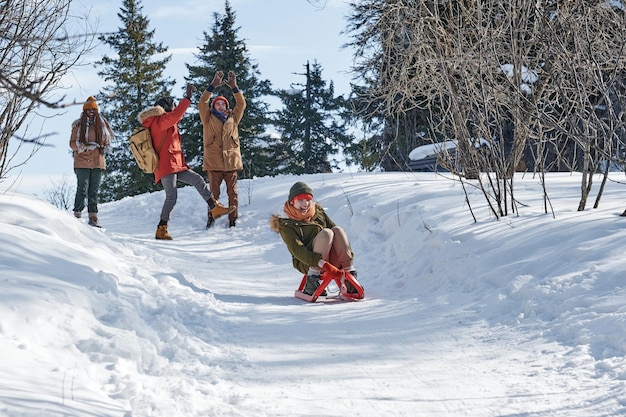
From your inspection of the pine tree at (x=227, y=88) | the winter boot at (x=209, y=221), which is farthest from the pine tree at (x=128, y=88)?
the winter boot at (x=209, y=221)

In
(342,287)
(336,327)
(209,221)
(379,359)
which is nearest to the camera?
(379,359)

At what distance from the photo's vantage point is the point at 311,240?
5.96 meters

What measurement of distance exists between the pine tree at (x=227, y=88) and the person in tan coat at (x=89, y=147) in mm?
18538

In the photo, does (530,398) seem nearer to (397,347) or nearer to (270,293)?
(397,347)

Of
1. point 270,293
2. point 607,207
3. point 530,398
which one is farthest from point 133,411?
point 607,207

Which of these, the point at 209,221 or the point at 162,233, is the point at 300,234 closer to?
the point at 162,233

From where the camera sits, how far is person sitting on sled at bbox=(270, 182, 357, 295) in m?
5.71

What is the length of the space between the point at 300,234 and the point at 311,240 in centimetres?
12

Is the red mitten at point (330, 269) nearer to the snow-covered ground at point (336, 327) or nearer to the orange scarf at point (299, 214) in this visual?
the snow-covered ground at point (336, 327)

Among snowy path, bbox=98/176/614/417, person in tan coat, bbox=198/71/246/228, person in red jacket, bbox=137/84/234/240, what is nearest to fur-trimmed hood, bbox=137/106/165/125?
person in red jacket, bbox=137/84/234/240

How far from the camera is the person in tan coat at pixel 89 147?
8.75 meters

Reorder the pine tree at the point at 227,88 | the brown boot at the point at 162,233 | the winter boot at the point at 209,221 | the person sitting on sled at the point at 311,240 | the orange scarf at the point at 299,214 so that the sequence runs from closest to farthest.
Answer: the person sitting on sled at the point at 311,240 < the orange scarf at the point at 299,214 < the brown boot at the point at 162,233 < the winter boot at the point at 209,221 < the pine tree at the point at 227,88

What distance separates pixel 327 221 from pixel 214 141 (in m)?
4.26

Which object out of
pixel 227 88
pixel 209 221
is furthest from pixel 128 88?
pixel 209 221
